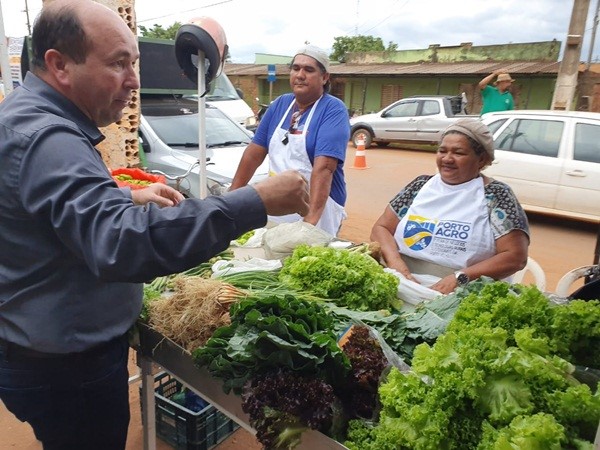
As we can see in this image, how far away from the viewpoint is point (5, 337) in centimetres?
155

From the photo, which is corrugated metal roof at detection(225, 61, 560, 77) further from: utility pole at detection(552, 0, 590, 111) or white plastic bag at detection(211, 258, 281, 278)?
white plastic bag at detection(211, 258, 281, 278)

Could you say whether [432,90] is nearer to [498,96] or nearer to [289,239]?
[498,96]

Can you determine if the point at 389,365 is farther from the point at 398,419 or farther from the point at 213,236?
the point at 213,236

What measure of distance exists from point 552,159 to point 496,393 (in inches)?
295

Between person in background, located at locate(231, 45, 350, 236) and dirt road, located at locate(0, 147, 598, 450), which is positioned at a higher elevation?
person in background, located at locate(231, 45, 350, 236)

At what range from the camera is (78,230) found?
1121 mm

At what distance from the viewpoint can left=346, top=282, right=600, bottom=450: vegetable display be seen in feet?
3.79

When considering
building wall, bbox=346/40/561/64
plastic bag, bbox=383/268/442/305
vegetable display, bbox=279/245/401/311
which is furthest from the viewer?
building wall, bbox=346/40/561/64

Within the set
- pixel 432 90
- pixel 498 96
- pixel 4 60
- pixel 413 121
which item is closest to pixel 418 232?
pixel 4 60

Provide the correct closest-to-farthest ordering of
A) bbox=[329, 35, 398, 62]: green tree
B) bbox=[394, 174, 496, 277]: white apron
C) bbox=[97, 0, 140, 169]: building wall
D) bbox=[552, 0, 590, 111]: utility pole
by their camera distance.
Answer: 1. bbox=[394, 174, 496, 277]: white apron
2. bbox=[97, 0, 140, 169]: building wall
3. bbox=[552, 0, 590, 111]: utility pole
4. bbox=[329, 35, 398, 62]: green tree

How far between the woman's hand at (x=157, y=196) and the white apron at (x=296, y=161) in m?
1.38

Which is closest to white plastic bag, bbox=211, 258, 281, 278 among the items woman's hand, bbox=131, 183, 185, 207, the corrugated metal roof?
woman's hand, bbox=131, 183, 185, 207

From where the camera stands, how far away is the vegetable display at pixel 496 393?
116cm

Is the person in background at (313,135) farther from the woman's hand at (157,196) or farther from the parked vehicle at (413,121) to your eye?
the parked vehicle at (413,121)
